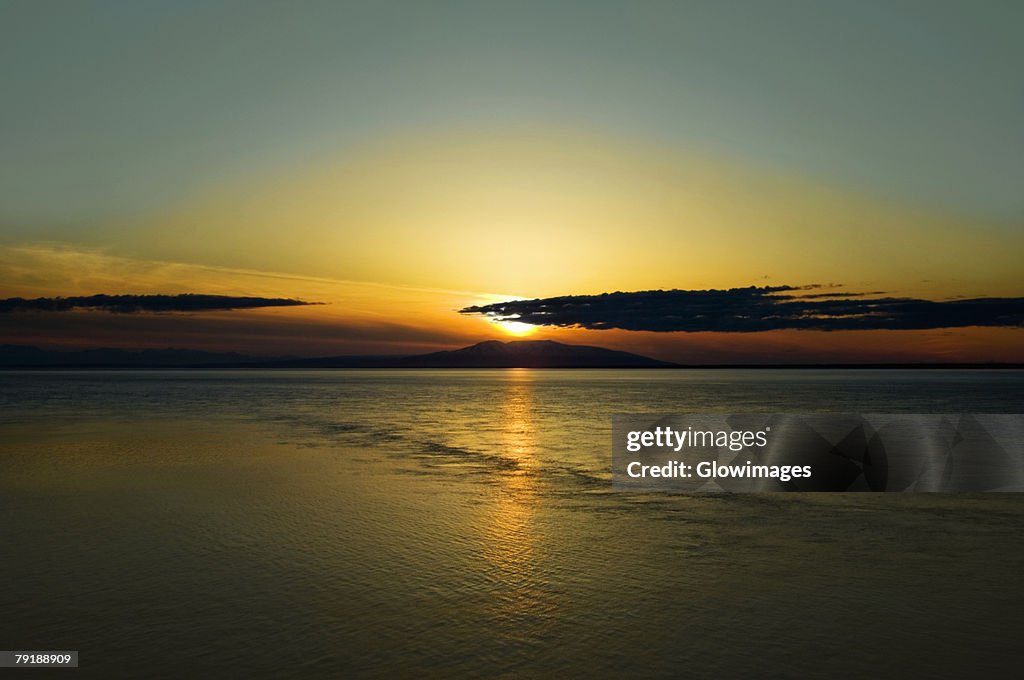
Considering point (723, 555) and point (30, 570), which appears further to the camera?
point (723, 555)

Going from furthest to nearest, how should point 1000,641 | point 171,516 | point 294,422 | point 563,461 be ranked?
point 294,422, point 563,461, point 171,516, point 1000,641

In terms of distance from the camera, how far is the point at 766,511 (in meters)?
19.0

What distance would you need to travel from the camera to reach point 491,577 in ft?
42.5

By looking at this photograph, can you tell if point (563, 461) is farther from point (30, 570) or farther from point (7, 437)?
point (7, 437)

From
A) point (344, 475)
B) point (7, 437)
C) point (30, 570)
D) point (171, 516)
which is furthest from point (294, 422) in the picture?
point (30, 570)

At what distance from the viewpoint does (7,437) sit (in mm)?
37500

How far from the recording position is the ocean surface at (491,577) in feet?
31.1

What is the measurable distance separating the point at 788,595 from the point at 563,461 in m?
17.2

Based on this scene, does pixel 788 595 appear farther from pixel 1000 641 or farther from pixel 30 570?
pixel 30 570

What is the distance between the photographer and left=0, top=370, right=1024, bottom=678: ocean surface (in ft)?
31.1

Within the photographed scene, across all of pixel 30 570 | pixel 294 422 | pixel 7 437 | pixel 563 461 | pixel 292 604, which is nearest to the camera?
pixel 292 604

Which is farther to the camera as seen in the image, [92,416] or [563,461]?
[92,416]

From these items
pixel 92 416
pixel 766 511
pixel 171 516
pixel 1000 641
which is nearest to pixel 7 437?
pixel 92 416

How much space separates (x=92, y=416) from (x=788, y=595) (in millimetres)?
53450
